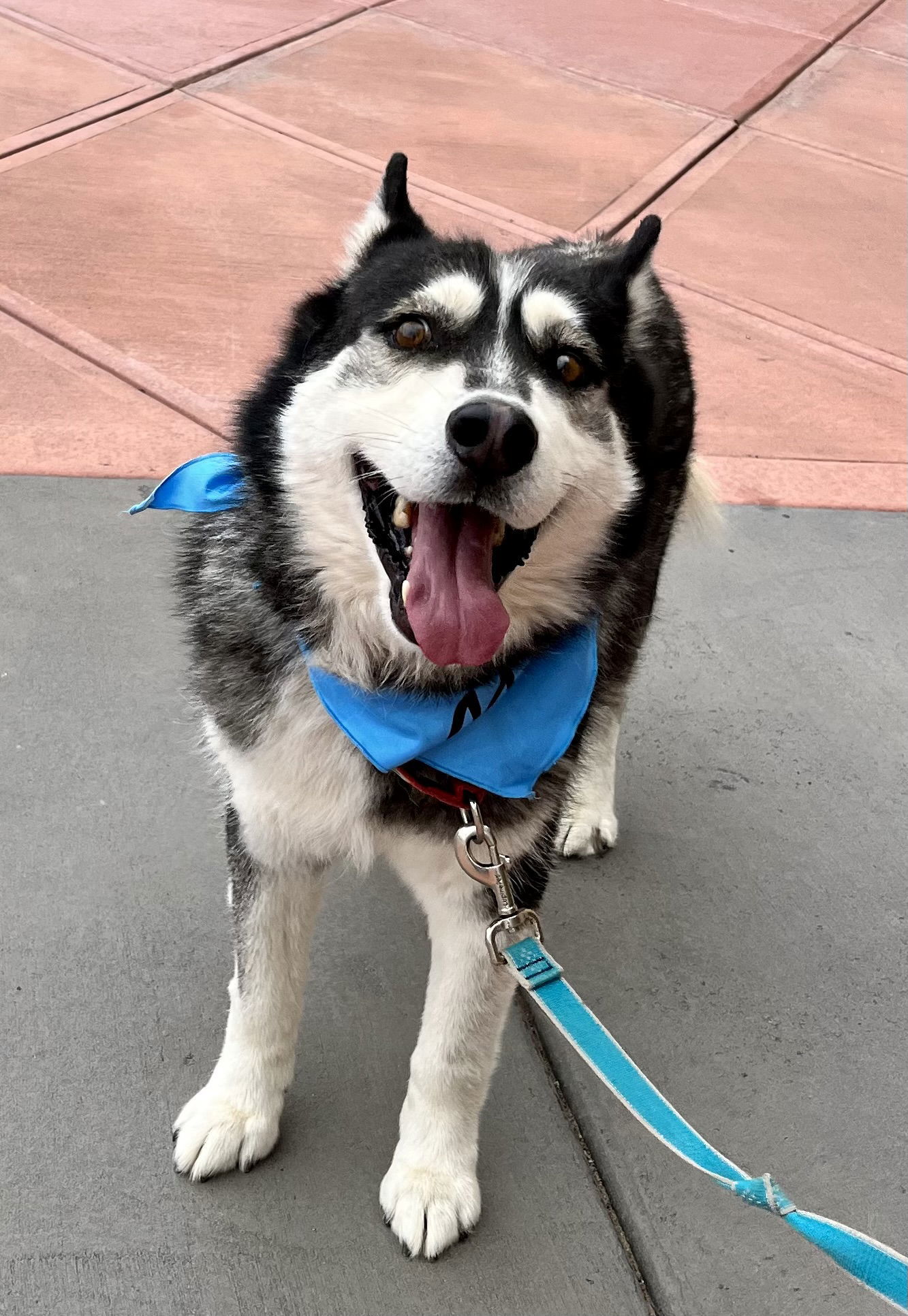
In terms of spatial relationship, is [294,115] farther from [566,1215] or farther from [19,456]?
[566,1215]

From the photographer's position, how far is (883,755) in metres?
3.51

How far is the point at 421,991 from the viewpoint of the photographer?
2711 millimetres

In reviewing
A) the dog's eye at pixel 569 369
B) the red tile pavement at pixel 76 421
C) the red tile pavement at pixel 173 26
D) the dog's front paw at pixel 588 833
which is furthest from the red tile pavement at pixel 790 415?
the red tile pavement at pixel 173 26

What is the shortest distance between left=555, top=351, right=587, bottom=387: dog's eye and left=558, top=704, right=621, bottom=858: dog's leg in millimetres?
1062

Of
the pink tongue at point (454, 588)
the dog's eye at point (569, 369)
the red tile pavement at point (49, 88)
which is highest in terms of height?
the dog's eye at point (569, 369)

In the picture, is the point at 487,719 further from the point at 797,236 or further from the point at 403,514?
the point at 797,236

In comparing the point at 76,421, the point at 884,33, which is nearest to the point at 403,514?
the point at 76,421

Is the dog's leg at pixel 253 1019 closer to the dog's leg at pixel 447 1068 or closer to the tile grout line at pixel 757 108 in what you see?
the dog's leg at pixel 447 1068

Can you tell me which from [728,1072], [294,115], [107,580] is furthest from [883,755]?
[294,115]

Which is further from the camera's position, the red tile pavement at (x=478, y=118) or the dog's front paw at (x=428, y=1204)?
the red tile pavement at (x=478, y=118)

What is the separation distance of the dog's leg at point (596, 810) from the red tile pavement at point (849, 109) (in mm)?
5593

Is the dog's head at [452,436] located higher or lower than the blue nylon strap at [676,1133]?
higher

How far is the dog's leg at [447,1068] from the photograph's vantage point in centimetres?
220

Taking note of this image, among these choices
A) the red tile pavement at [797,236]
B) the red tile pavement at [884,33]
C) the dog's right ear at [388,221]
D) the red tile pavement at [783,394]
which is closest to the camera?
the dog's right ear at [388,221]
